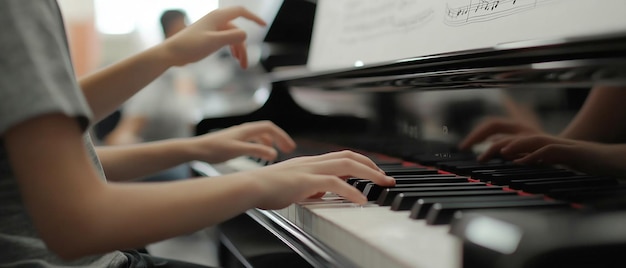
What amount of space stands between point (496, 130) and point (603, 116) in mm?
259

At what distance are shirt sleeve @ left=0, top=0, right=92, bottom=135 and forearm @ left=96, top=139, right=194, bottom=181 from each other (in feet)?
2.26

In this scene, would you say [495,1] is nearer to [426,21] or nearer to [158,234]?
[426,21]

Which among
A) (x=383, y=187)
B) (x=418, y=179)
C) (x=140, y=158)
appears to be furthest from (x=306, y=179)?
(x=140, y=158)

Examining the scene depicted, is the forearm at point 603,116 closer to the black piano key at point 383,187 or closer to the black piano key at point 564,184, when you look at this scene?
the black piano key at point 564,184

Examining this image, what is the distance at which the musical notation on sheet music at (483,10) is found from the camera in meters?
0.94

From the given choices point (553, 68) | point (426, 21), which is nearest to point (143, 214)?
point (553, 68)

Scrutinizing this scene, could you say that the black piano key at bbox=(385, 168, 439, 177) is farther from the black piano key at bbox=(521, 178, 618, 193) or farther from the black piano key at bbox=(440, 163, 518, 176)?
the black piano key at bbox=(521, 178, 618, 193)

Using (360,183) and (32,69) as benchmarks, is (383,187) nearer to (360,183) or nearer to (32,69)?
(360,183)

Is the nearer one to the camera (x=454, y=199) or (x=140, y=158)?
(x=454, y=199)

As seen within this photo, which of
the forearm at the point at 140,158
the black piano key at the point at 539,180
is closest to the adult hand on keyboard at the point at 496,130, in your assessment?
the black piano key at the point at 539,180

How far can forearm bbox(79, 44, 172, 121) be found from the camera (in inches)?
46.3

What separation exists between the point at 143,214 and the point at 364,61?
0.76 meters

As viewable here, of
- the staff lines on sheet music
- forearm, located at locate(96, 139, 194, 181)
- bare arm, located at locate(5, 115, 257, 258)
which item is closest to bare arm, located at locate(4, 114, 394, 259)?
bare arm, located at locate(5, 115, 257, 258)

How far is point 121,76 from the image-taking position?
3.87 ft
